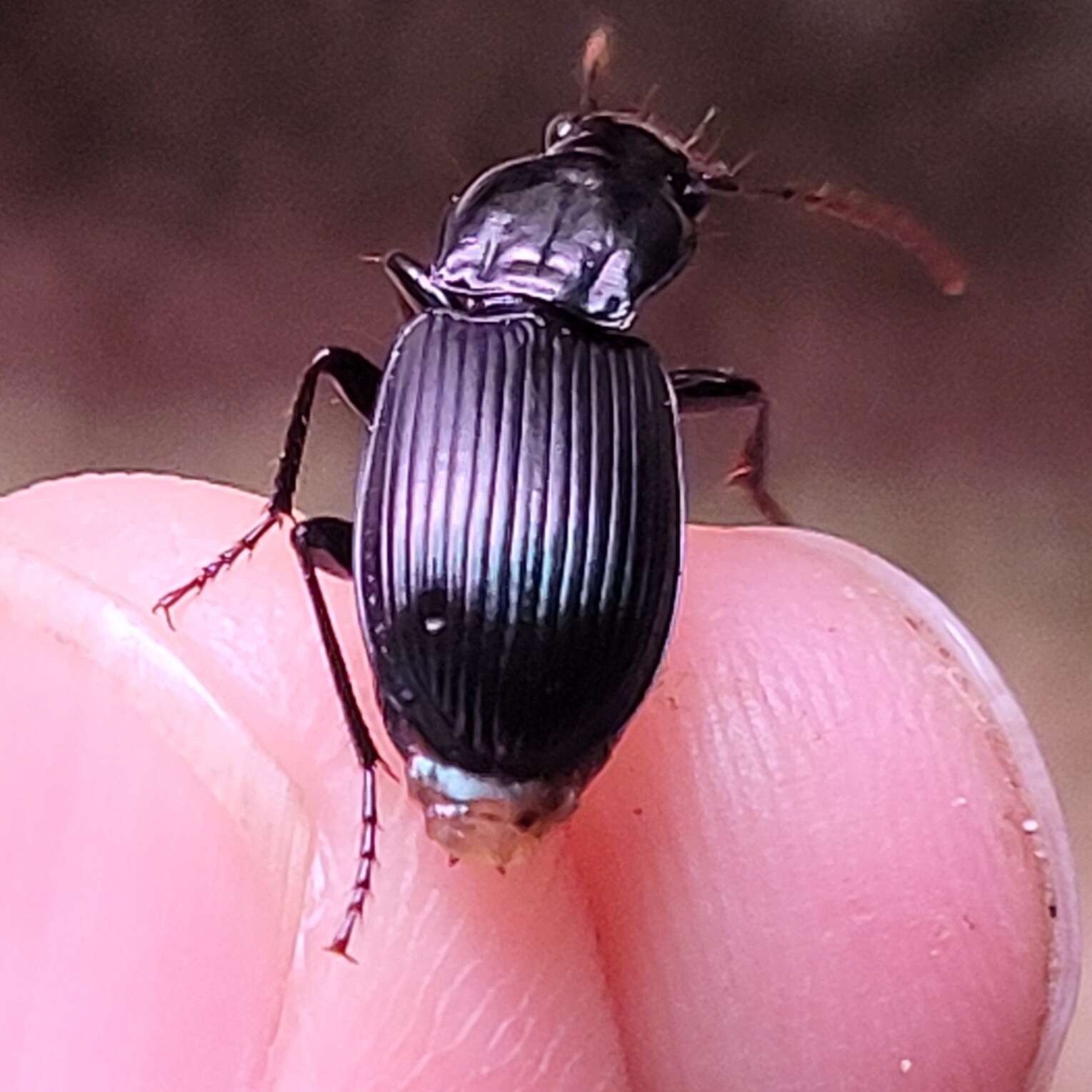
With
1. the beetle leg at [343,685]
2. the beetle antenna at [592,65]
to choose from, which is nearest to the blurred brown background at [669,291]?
the beetle antenna at [592,65]

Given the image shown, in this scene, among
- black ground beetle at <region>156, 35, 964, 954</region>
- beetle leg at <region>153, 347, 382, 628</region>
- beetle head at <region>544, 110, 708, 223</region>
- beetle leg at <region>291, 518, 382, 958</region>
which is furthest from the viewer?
beetle head at <region>544, 110, 708, 223</region>

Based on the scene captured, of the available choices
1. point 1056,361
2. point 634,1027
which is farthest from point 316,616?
point 1056,361

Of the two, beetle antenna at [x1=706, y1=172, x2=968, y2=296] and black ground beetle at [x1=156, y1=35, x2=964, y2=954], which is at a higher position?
beetle antenna at [x1=706, y1=172, x2=968, y2=296]

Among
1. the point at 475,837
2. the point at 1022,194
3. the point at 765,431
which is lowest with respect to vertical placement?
the point at 475,837

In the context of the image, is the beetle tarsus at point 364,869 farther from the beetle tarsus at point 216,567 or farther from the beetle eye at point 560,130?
the beetle eye at point 560,130

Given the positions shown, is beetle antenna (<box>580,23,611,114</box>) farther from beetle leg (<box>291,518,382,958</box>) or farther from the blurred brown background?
the blurred brown background

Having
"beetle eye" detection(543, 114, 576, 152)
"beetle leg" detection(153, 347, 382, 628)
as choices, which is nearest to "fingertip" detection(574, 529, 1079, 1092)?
"beetle leg" detection(153, 347, 382, 628)

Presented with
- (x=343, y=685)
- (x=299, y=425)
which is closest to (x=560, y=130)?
(x=299, y=425)

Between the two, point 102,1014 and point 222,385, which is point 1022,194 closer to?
point 222,385
